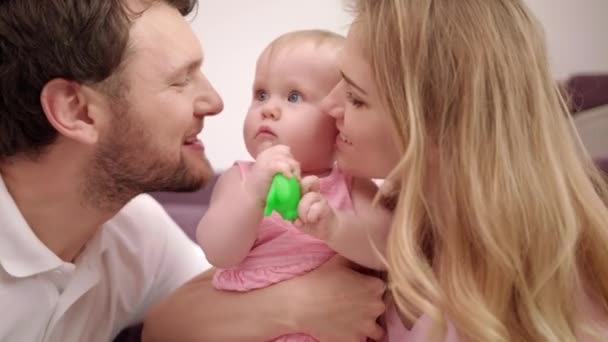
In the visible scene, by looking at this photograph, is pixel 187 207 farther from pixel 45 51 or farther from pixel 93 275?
pixel 45 51

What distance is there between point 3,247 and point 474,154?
73 cm

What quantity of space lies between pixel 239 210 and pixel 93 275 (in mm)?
394

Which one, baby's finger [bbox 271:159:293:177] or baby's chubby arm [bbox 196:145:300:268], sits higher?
baby's finger [bbox 271:159:293:177]

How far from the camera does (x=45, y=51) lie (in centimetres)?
106

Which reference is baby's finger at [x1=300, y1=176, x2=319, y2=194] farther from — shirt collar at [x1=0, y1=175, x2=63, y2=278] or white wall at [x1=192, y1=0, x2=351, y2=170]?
white wall at [x1=192, y1=0, x2=351, y2=170]

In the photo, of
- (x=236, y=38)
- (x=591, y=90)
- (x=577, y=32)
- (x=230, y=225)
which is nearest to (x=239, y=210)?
(x=230, y=225)

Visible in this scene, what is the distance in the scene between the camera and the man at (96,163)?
1045mm

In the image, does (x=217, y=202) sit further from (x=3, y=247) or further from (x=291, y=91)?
(x=3, y=247)

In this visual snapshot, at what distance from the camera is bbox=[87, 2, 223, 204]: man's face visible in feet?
3.64

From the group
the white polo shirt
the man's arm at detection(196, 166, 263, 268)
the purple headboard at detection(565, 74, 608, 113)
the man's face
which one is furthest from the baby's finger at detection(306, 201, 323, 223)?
the purple headboard at detection(565, 74, 608, 113)

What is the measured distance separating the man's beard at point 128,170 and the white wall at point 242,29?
1.23m

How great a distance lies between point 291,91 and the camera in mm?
A: 1040

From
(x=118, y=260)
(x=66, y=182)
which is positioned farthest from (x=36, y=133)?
(x=118, y=260)

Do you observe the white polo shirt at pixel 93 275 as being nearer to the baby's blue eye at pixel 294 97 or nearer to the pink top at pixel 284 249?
the pink top at pixel 284 249
